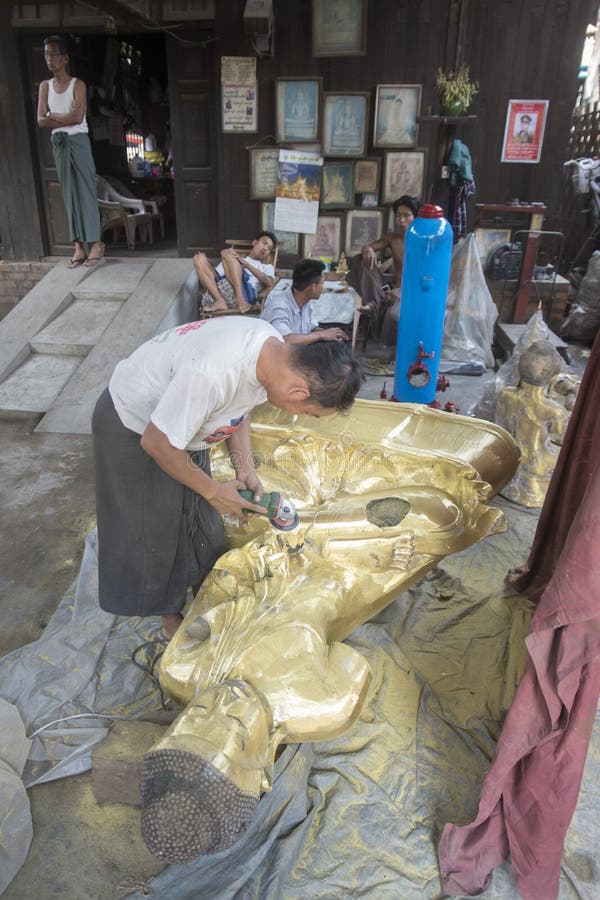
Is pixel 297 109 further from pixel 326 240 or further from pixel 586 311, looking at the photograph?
pixel 586 311

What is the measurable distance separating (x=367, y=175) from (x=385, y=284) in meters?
1.24

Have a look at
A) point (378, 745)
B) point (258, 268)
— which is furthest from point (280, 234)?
point (378, 745)

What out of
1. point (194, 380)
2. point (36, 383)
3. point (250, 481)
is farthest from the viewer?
point (36, 383)

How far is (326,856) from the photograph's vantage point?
1789 mm

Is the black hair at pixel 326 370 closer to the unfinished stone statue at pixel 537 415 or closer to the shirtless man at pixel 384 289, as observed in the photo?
the unfinished stone statue at pixel 537 415

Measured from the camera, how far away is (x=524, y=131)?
20.9ft

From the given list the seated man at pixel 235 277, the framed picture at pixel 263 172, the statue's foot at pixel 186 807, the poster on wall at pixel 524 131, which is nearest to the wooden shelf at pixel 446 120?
the poster on wall at pixel 524 131

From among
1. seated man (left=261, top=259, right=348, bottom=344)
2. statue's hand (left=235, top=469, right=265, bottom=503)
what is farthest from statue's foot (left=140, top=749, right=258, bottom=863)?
seated man (left=261, top=259, right=348, bottom=344)

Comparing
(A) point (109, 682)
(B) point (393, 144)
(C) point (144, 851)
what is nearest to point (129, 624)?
(A) point (109, 682)

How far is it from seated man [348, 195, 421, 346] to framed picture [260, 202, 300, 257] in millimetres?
→ 1009

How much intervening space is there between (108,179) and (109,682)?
8450mm

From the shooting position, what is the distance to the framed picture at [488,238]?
6609 mm

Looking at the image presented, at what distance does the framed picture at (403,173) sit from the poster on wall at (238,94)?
146 cm

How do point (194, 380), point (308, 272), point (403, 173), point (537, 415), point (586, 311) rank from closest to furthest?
point (194, 380) < point (537, 415) < point (308, 272) < point (403, 173) < point (586, 311)
